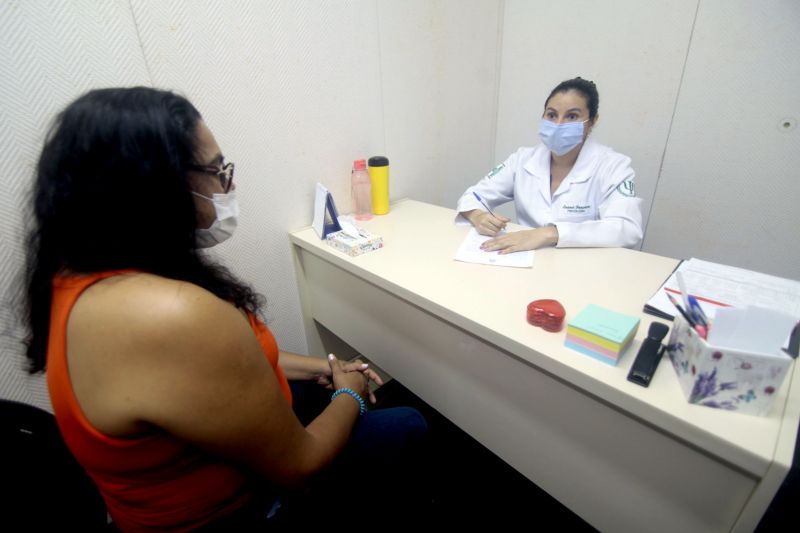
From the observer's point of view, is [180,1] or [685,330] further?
[180,1]

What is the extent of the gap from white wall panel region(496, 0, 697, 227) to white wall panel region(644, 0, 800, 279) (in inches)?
2.9

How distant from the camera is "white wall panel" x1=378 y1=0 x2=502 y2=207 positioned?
1.47 meters

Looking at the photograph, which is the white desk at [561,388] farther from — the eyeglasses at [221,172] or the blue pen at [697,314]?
the eyeglasses at [221,172]

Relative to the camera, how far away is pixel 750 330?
501 mm

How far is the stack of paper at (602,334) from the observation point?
0.61m

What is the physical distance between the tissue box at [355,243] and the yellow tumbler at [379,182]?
0.31 m

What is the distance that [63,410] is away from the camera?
1.61 feet

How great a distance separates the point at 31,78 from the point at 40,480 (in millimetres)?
838

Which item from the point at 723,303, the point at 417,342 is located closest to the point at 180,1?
the point at 417,342

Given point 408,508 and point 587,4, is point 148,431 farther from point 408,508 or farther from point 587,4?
point 587,4

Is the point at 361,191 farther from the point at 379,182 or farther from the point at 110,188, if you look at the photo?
the point at 110,188

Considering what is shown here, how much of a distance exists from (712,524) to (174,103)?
1.08 metres

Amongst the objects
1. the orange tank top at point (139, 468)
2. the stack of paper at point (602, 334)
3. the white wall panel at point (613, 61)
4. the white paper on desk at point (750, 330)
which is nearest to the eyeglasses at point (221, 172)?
the orange tank top at point (139, 468)

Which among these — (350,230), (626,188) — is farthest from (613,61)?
(350,230)
